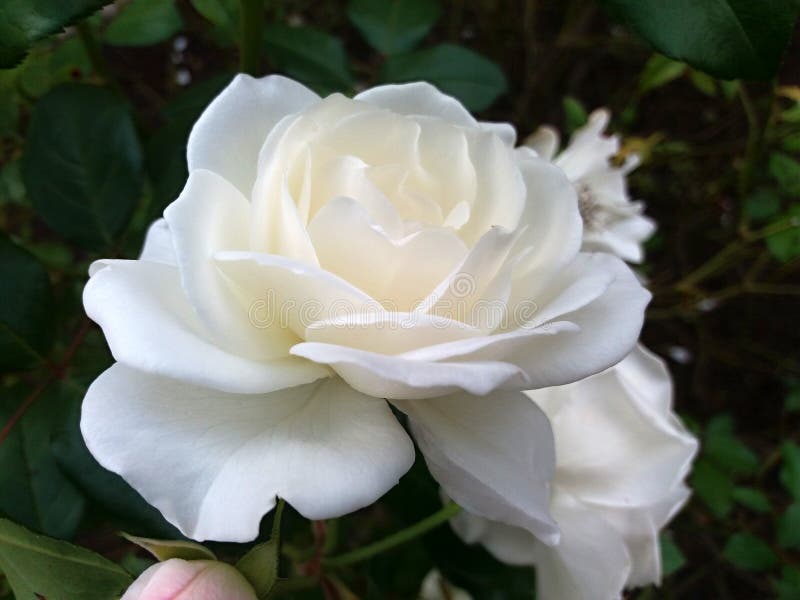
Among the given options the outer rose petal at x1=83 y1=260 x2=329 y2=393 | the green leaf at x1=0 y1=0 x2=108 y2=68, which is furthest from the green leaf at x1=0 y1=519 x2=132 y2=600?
the green leaf at x1=0 y1=0 x2=108 y2=68

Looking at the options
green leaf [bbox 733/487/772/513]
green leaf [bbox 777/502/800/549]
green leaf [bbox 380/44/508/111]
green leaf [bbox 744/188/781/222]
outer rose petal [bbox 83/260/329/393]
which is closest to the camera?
outer rose petal [bbox 83/260/329/393]

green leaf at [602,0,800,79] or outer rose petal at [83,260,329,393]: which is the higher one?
green leaf at [602,0,800,79]

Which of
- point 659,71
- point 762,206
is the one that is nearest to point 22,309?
point 659,71

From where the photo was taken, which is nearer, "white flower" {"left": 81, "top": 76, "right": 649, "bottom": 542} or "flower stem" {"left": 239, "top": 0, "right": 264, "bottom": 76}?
"white flower" {"left": 81, "top": 76, "right": 649, "bottom": 542}

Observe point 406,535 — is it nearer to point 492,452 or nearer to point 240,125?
point 492,452

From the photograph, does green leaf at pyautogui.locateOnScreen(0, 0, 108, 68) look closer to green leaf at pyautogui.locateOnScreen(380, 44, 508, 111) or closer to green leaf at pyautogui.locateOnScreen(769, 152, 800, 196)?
green leaf at pyautogui.locateOnScreen(380, 44, 508, 111)

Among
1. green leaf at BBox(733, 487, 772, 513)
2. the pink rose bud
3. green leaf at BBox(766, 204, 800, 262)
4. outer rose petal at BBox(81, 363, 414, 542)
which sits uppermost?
outer rose petal at BBox(81, 363, 414, 542)

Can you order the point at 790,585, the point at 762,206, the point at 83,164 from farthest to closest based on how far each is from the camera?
the point at 762,206 < the point at 790,585 < the point at 83,164
